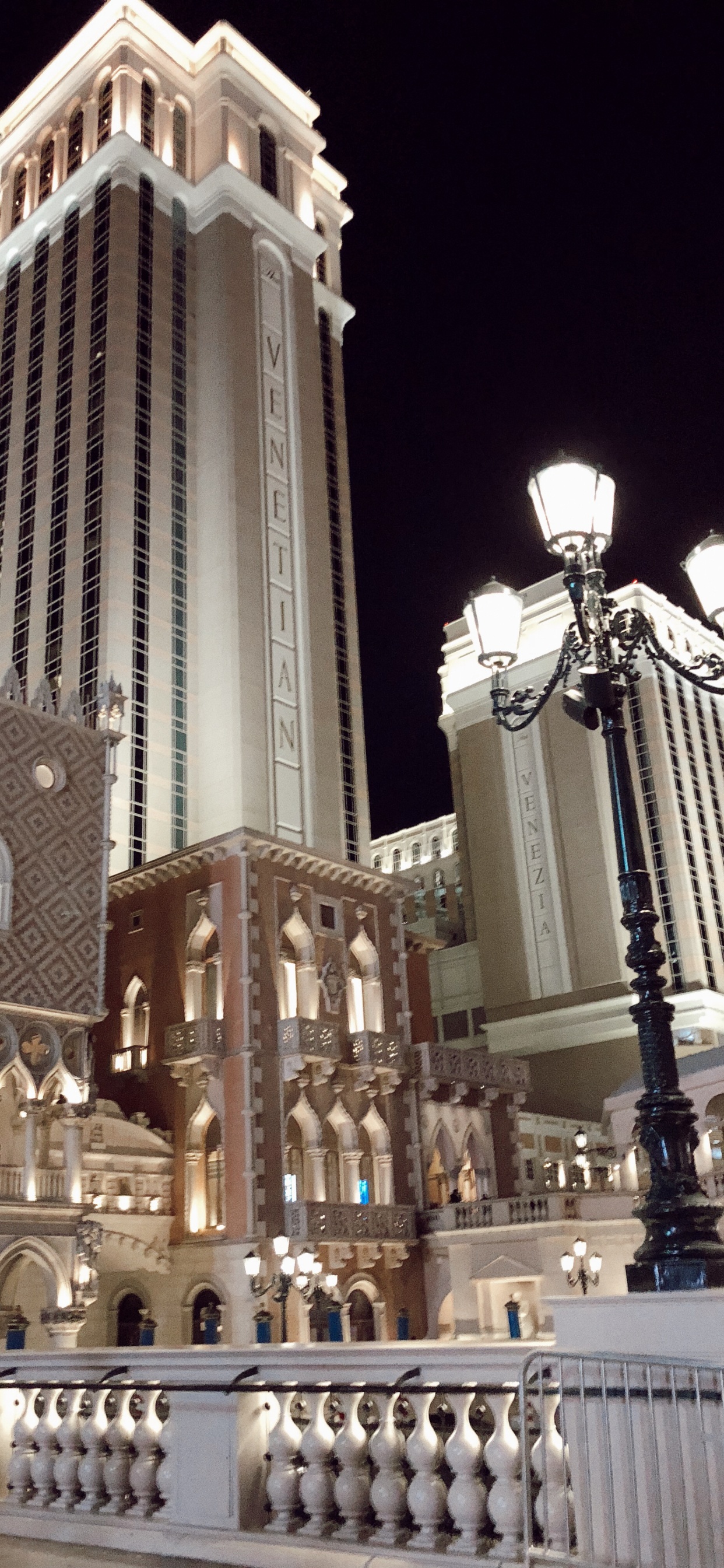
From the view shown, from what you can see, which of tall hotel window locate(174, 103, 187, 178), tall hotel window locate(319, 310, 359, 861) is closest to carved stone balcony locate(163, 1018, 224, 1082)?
tall hotel window locate(319, 310, 359, 861)

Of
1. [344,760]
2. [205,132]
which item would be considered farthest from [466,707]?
[205,132]

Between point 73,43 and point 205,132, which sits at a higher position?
point 73,43

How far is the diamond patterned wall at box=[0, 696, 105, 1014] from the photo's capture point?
24.7 m

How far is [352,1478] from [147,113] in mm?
54823

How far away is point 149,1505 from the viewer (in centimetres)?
727

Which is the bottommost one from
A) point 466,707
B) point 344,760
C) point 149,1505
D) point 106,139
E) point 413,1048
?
Result: point 149,1505

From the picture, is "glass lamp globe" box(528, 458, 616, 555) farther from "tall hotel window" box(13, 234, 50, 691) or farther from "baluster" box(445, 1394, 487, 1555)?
"tall hotel window" box(13, 234, 50, 691)

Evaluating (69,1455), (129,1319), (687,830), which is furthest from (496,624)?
(687,830)

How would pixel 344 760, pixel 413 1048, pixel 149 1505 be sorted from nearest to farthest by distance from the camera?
pixel 149 1505 → pixel 413 1048 → pixel 344 760

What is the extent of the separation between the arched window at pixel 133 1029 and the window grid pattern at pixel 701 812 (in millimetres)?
33824

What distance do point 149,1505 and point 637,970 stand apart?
4.23 m

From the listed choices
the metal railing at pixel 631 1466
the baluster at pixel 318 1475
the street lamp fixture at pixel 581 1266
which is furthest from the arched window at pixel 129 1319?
the metal railing at pixel 631 1466

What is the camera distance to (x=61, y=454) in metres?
46.2

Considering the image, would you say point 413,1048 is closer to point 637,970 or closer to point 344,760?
point 344,760
